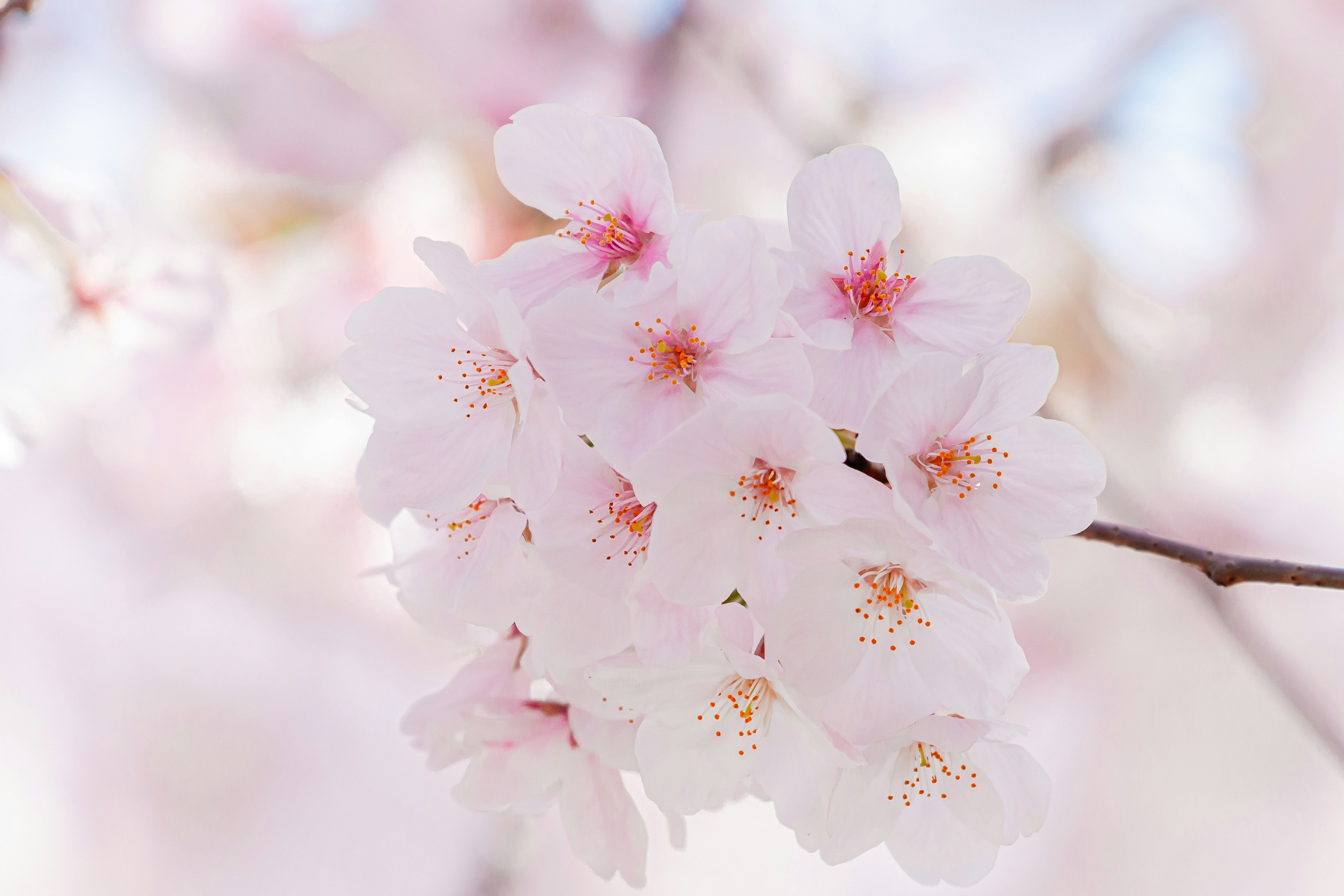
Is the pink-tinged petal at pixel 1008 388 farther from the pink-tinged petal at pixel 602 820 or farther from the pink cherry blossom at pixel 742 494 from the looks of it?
the pink-tinged petal at pixel 602 820

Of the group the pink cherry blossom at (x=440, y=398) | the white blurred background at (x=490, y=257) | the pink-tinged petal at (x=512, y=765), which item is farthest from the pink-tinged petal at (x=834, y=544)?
the white blurred background at (x=490, y=257)

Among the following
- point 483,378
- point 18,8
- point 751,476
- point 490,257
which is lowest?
point 751,476

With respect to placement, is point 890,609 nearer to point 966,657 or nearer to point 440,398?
point 966,657

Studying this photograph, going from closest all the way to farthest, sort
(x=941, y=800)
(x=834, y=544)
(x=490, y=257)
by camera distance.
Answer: (x=834, y=544), (x=941, y=800), (x=490, y=257)

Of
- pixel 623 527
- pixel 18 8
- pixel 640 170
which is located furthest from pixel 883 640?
pixel 18 8

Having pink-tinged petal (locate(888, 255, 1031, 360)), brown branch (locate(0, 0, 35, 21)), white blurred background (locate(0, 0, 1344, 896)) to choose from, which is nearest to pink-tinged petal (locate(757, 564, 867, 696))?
pink-tinged petal (locate(888, 255, 1031, 360))
